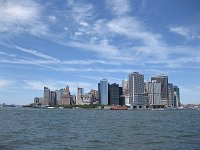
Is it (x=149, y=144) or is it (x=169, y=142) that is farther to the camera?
(x=169, y=142)

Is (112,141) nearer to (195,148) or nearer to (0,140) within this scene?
(195,148)

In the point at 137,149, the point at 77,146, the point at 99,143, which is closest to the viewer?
the point at 137,149

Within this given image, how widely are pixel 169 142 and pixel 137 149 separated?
9.25 metres

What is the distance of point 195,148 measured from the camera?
42406 mm

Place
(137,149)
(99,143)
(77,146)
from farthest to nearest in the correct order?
(99,143) → (77,146) → (137,149)

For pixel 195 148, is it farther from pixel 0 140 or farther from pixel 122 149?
pixel 0 140

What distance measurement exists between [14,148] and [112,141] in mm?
13677

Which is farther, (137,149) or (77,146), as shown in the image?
(77,146)

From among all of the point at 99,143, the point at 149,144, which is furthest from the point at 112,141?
the point at 149,144

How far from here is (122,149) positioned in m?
40.8

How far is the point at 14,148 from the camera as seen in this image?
41.4 meters

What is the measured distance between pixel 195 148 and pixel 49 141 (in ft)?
62.8

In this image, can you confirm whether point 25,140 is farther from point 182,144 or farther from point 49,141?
point 182,144

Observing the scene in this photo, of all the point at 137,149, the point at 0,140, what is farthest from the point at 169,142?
the point at 0,140
